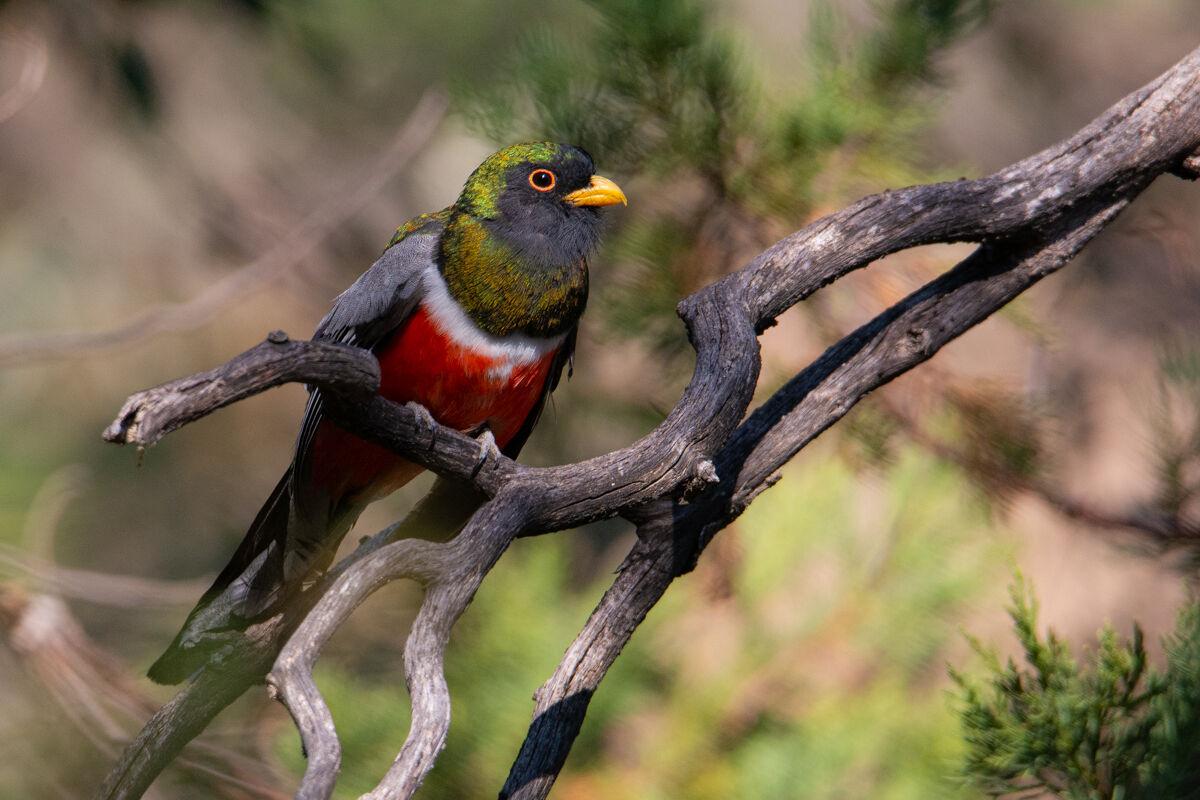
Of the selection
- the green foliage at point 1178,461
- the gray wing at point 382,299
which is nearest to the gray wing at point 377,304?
the gray wing at point 382,299

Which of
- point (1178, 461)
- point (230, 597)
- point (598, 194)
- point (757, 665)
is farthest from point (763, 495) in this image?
point (230, 597)

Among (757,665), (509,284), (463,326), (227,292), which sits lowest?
(757,665)

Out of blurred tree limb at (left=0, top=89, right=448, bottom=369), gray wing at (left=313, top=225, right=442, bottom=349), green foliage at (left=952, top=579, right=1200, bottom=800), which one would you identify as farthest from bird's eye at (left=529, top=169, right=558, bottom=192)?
green foliage at (left=952, top=579, right=1200, bottom=800)

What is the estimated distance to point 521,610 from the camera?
155 inches

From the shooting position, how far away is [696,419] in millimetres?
2322

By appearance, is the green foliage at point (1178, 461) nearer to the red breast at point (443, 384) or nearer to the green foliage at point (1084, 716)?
the green foliage at point (1084, 716)

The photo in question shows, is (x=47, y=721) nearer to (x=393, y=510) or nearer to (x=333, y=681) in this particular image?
(x=333, y=681)

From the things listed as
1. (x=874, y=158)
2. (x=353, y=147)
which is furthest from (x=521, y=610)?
(x=353, y=147)

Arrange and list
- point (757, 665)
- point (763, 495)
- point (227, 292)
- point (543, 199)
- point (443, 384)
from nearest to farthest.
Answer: point (443, 384) < point (543, 199) < point (757, 665) < point (763, 495) < point (227, 292)

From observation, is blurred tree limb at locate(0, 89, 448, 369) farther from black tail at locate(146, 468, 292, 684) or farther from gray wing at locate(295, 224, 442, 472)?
black tail at locate(146, 468, 292, 684)

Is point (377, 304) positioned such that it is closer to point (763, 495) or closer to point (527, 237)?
point (527, 237)

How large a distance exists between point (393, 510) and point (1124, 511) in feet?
11.8

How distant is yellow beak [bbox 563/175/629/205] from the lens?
137 inches

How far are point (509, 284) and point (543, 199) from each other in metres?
0.31
